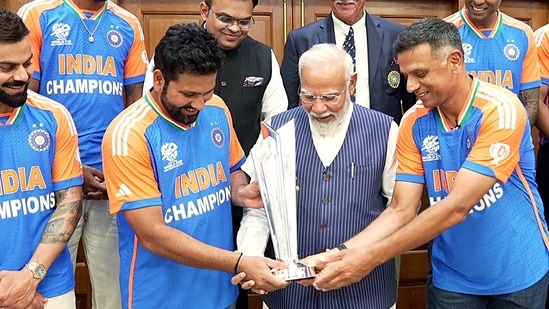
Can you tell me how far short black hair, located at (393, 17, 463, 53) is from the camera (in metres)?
2.01

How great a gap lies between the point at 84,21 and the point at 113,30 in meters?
0.11

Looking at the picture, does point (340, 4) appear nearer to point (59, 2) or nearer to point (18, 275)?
point (59, 2)

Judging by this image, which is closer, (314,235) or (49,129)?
(49,129)

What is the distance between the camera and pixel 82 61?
2.53 meters

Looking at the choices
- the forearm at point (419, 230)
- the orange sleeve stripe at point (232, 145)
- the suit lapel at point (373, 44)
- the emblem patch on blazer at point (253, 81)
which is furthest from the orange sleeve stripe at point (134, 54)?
the forearm at point (419, 230)

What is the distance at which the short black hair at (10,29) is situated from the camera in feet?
6.19

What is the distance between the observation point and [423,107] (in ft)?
7.06

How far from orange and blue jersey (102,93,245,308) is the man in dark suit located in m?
0.89

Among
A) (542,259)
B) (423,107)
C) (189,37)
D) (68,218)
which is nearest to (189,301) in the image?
(68,218)

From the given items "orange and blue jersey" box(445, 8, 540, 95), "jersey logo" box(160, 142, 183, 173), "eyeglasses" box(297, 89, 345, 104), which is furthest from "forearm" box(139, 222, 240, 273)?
"orange and blue jersey" box(445, 8, 540, 95)

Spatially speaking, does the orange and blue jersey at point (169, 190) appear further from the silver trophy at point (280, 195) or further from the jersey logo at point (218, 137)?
the silver trophy at point (280, 195)

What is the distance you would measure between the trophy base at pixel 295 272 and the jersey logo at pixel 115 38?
1147mm

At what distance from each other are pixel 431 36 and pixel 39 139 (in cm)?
117

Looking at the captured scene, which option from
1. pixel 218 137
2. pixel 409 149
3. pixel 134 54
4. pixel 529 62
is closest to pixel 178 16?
pixel 134 54
